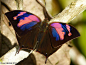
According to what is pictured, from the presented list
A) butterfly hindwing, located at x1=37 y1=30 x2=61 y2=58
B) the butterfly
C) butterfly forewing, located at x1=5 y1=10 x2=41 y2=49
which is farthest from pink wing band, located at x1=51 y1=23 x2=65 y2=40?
butterfly forewing, located at x1=5 y1=10 x2=41 y2=49

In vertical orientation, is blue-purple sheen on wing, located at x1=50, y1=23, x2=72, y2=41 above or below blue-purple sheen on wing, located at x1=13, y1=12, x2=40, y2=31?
below

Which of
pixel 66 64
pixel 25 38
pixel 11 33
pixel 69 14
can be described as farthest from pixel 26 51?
pixel 69 14

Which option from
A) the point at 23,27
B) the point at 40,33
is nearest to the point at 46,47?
the point at 40,33

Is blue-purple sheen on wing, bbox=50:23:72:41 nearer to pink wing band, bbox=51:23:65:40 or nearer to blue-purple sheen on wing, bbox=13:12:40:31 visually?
pink wing band, bbox=51:23:65:40

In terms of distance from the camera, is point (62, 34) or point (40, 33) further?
point (40, 33)

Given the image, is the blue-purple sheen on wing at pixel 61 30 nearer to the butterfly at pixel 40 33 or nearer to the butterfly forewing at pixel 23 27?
the butterfly at pixel 40 33

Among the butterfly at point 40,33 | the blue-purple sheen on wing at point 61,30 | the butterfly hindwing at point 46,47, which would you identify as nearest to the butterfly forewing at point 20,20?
the butterfly at point 40,33

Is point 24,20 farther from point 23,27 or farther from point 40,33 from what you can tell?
point 40,33
